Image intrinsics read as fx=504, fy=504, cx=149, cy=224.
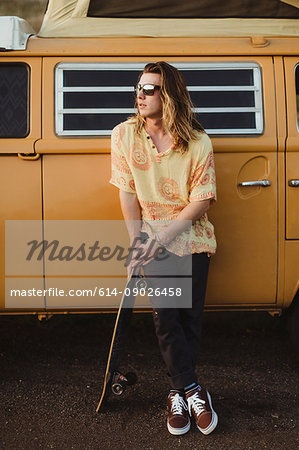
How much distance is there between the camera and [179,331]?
2910mm

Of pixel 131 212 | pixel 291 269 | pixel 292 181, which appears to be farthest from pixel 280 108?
Answer: pixel 131 212

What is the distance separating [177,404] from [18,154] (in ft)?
5.91

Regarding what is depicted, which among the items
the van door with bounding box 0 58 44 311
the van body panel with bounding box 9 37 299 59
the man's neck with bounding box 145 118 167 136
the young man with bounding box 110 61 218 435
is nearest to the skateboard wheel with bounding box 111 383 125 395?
the young man with bounding box 110 61 218 435

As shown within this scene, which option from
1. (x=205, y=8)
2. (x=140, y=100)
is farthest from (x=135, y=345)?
(x=205, y=8)

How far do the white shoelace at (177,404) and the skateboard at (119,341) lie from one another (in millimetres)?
346

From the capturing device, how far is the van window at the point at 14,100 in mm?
3227

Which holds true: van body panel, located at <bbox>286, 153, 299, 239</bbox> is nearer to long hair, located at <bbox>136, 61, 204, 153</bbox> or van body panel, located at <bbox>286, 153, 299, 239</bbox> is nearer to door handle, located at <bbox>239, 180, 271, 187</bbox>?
door handle, located at <bbox>239, 180, 271, 187</bbox>

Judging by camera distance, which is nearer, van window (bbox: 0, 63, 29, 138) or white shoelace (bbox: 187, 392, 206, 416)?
white shoelace (bbox: 187, 392, 206, 416)

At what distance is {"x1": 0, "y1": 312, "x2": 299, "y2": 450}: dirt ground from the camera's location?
280cm

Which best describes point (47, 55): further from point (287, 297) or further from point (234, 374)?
point (234, 374)

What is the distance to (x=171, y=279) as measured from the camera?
2930mm

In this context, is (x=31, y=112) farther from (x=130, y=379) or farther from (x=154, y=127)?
(x=130, y=379)

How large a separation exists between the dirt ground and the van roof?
92.0 inches

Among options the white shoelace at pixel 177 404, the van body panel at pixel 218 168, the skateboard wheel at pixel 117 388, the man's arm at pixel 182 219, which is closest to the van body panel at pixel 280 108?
the van body panel at pixel 218 168
